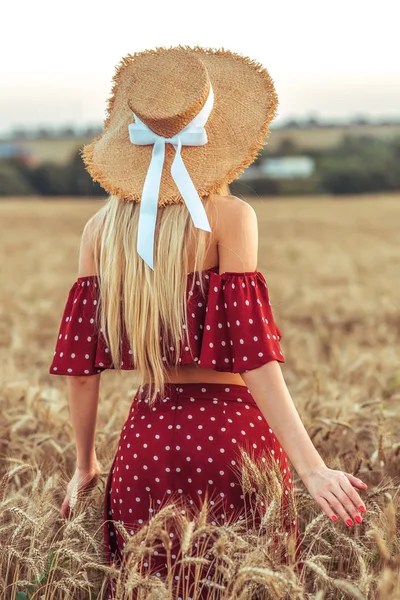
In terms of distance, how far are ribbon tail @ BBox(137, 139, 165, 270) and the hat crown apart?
13 centimetres

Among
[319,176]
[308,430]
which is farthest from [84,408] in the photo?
[319,176]

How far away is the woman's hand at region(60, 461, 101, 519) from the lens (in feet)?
8.62

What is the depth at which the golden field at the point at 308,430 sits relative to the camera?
7.00 feet

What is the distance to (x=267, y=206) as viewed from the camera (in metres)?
35.5

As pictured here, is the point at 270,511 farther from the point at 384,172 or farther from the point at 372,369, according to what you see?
the point at 384,172

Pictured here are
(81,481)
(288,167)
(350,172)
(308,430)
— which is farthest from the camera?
(288,167)

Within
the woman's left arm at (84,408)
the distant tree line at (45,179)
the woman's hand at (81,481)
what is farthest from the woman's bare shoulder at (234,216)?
the distant tree line at (45,179)

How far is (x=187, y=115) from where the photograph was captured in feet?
7.60

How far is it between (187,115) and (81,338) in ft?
2.35

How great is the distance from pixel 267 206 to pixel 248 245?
110 ft

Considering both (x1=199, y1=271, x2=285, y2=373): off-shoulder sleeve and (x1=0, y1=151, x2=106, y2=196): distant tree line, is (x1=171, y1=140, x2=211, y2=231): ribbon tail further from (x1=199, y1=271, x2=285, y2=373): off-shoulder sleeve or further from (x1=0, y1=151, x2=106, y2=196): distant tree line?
(x1=0, y1=151, x2=106, y2=196): distant tree line

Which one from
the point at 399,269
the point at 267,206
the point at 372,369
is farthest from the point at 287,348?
the point at 267,206

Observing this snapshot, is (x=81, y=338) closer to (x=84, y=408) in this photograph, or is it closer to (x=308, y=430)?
(x=84, y=408)

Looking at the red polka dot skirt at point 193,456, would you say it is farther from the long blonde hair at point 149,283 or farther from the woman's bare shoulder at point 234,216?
the woman's bare shoulder at point 234,216
